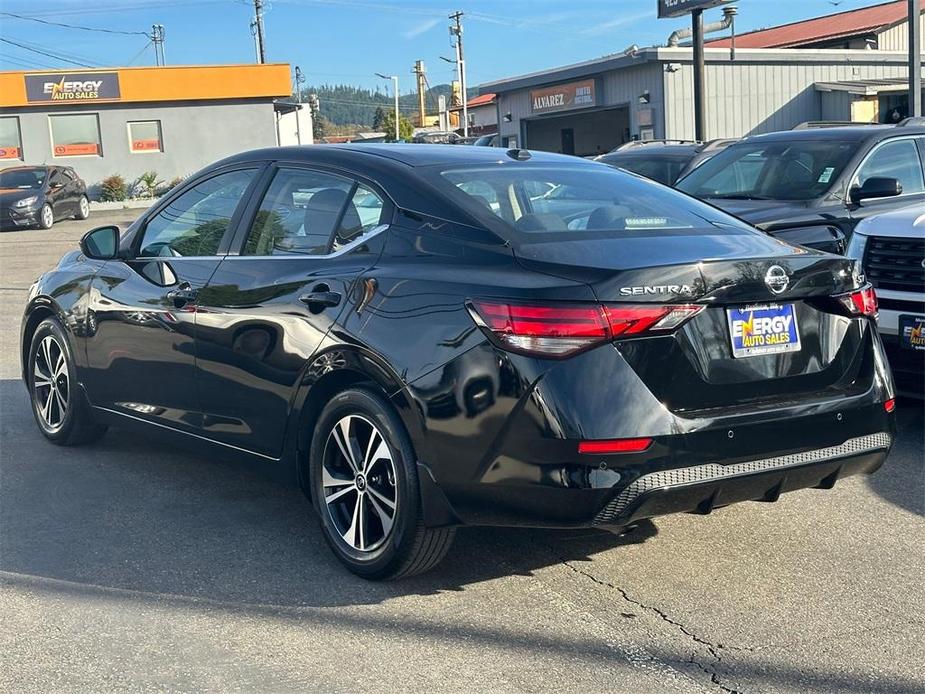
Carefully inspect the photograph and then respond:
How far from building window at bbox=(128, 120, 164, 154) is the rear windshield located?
39.4m

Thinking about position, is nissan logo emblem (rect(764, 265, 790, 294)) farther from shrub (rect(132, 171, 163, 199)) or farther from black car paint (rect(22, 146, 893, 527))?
shrub (rect(132, 171, 163, 199))

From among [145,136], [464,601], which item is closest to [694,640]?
[464,601]

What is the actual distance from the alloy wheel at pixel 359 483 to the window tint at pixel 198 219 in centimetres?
134

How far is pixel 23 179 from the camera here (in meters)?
27.3

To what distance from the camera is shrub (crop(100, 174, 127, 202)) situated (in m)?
39.7

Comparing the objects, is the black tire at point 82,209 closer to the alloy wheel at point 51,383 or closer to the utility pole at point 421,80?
the alloy wheel at point 51,383

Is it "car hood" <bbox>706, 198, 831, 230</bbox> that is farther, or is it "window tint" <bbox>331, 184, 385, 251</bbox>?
"car hood" <bbox>706, 198, 831, 230</bbox>

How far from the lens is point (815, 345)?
4.23 m

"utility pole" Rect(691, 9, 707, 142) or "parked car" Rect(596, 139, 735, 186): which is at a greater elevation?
"utility pole" Rect(691, 9, 707, 142)

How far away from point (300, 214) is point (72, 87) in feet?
130

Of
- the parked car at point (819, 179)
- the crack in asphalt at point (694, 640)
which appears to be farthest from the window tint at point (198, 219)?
the parked car at point (819, 179)

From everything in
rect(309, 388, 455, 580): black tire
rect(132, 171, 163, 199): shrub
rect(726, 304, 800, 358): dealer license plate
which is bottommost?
rect(309, 388, 455, 580): black tire

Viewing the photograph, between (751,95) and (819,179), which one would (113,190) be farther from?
(819,179)

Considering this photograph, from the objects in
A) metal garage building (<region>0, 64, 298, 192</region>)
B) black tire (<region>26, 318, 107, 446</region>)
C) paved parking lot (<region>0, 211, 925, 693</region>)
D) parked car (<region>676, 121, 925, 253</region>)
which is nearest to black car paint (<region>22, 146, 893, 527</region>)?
paved parking lot (<region>0, 211, 925, 693</region>)
